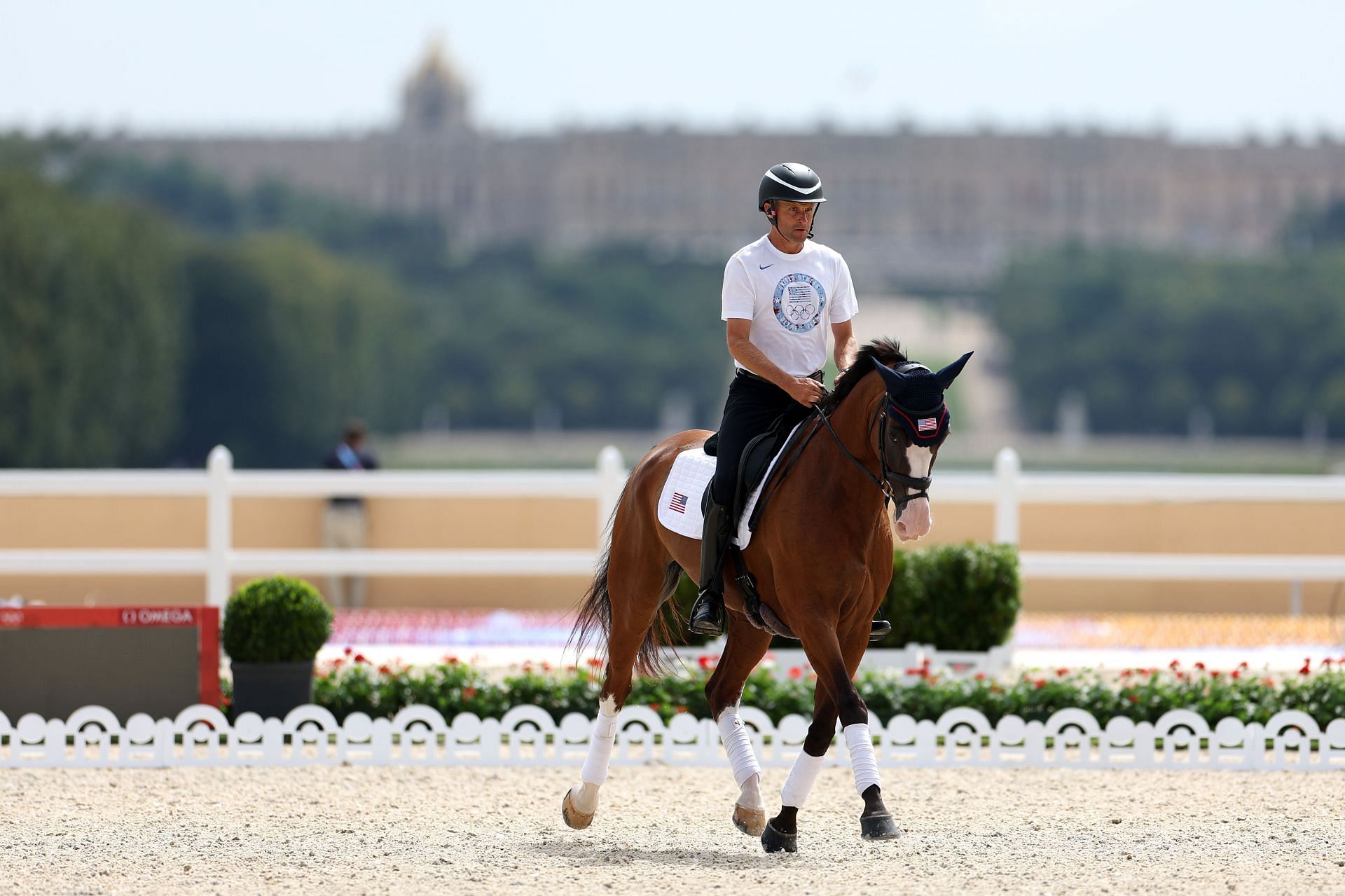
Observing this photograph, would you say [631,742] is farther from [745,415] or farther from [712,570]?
[745,415]

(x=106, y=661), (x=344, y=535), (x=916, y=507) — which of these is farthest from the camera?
(x=344, y=535)

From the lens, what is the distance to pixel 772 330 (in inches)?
239

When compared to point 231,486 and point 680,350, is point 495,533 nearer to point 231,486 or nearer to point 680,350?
point 231,486

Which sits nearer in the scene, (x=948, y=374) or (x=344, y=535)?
(x=948, y=374)

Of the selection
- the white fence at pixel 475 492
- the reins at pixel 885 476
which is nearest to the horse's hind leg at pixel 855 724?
the reins at pixel 885 476

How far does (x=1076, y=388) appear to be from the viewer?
73562 mm

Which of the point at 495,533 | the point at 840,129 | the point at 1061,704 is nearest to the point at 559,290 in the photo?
the point at 840,129

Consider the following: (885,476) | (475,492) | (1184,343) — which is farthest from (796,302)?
(1184,343)

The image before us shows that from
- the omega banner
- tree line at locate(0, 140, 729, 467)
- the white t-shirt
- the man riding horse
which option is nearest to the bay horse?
the man riding horse

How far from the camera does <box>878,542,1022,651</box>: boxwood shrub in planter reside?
9.32 metres

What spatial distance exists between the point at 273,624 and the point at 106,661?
26.5 inches

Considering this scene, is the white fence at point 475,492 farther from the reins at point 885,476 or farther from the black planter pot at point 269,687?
the reins at point 885,476

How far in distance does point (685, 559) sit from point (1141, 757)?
2395 mm

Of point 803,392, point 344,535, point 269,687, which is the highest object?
point 803,392
